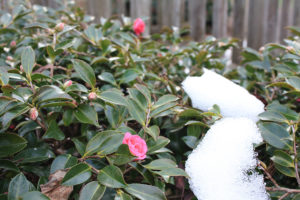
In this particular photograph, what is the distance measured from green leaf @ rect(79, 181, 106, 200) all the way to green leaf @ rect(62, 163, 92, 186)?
22 mm

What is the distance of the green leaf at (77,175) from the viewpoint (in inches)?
24.3

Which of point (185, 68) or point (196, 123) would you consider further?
point (185, 68)

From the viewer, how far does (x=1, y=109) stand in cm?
65

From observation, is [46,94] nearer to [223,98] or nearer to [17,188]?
[17,188]

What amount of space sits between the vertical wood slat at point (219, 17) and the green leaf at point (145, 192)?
2.25 metres

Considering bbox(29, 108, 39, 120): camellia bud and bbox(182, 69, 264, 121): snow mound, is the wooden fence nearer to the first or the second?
bbox(182, 69, 264, 121): snow mound

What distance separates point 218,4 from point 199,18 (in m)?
0.22

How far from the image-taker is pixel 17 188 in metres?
0.60

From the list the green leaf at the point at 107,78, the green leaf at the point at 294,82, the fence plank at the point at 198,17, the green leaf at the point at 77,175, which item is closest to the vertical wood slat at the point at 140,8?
the fence plank at the point at 198,17

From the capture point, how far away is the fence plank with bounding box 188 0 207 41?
2.70 metres

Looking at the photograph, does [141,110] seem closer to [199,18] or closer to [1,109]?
[1,109]

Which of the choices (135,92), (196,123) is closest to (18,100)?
(135,92)

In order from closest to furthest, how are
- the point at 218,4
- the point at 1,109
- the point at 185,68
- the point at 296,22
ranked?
the point at 1,109
the point at 185,68
the point at 218,4
the point at 296,22

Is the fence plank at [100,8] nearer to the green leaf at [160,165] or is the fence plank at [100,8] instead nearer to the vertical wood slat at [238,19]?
the vertical wood slat at [238,19]
